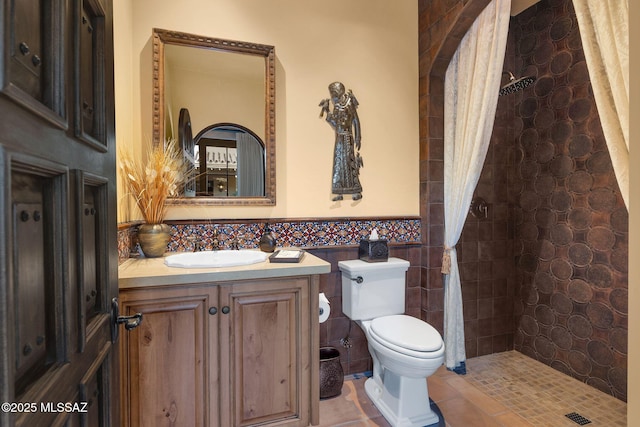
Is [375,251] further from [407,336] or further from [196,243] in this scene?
[196,243]

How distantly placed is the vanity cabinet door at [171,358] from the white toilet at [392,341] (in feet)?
2.97

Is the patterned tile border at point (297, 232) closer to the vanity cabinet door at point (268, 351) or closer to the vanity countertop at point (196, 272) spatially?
the vanity countertop at point (196, 272)

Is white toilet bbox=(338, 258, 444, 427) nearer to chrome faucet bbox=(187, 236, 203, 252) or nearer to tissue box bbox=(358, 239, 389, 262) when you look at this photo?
tissue box bbox=(358, 239, 389, 262)

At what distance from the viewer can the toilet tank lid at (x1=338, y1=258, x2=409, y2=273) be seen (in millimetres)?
2085

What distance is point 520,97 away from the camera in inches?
106

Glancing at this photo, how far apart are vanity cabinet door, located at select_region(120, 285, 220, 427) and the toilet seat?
898 millimetres

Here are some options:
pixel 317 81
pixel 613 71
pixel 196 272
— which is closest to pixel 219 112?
pixel 317 81

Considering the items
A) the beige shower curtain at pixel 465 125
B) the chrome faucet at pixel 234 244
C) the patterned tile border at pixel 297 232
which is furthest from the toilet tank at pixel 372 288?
the chrome faucet at pixel 234 244

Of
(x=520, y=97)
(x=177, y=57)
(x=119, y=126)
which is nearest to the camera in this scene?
(x=119, y=126)

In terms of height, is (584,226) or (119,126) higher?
(119,126)

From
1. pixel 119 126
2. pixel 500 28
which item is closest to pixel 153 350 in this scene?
pixel 119 126

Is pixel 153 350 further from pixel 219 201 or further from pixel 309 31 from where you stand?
pixel 309 31

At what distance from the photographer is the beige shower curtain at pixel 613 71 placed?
120 cm

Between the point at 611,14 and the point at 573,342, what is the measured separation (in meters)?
2.10
